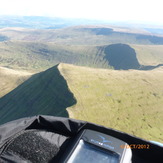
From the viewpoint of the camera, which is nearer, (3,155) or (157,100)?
(3,155)

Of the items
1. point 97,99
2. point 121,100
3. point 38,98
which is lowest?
point 38,98

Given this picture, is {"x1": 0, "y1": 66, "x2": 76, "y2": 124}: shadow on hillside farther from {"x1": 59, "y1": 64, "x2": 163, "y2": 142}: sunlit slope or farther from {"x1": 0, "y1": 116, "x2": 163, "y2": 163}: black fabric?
{"x1": 0, "y1": 116, "x2": 163, "y2": 163}: black fabric

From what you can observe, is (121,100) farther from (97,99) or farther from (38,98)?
(38,98)

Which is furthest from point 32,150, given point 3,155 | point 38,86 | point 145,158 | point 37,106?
point 38,86

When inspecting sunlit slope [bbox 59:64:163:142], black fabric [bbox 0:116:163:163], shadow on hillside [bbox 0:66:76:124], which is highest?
black fabric [bbox 0:116:163:163]

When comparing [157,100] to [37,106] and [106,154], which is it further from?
[106,154]

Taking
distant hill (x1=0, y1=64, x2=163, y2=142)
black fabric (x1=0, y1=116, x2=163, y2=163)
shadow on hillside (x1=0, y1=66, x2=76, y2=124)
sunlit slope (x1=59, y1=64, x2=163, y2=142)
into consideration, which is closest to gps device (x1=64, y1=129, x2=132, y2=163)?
black fabric (x1=0, y1=116, x2=163, y2=163)

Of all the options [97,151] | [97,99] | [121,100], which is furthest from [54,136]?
[121,100]
